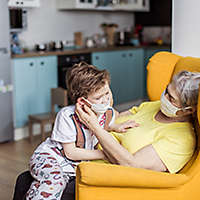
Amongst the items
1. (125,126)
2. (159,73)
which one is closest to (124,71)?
(159,73)

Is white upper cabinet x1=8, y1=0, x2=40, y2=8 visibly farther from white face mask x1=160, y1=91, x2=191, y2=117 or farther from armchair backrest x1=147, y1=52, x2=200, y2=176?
white face mask x1=160, y1=91, x2=191, y2=117

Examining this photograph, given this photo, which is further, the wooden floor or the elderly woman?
the wooden floor

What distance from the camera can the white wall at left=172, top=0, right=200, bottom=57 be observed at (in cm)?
264

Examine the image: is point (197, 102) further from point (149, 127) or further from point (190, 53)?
point (190, 53)

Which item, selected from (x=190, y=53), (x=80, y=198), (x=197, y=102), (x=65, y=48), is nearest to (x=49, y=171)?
(x=80, y=198)

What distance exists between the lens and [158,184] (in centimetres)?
157

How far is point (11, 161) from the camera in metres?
3.57

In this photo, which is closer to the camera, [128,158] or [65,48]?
[128,158]

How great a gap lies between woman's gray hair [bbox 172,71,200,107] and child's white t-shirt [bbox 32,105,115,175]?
45cm

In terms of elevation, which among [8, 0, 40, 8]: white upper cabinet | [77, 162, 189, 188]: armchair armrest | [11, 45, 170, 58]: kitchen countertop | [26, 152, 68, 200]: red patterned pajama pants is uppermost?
[8, 0, 40, 8]: white upper cabinet

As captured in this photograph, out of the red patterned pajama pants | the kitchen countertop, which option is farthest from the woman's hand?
A: the kitchen countertop

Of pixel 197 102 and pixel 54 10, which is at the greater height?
pixel 54 10

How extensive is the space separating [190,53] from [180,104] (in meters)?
1.08

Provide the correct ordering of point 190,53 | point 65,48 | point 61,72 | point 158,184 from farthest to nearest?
point 65,48
point 61,72
point 190,53
point 158,184
